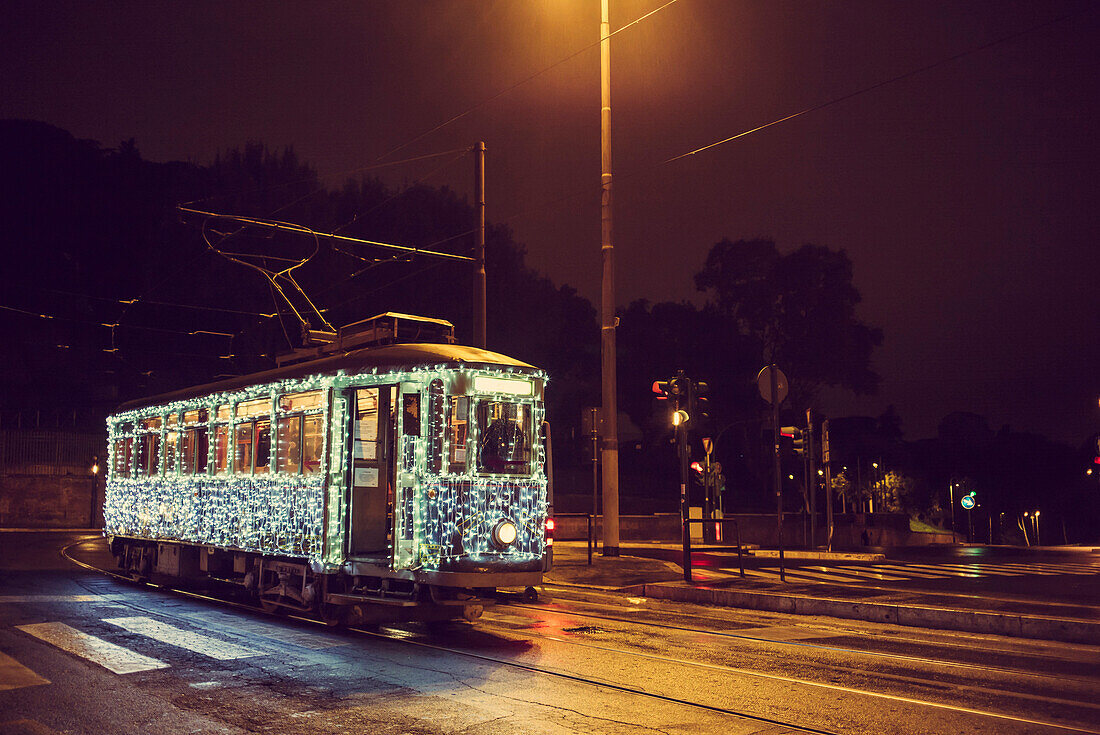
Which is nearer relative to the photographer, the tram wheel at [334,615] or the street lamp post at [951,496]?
the tram wheel at [334,615]

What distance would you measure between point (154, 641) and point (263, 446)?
3525mm

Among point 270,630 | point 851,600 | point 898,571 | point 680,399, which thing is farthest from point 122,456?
point 898,571

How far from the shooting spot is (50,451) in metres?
40.6

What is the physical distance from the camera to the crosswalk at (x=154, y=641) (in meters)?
8.20

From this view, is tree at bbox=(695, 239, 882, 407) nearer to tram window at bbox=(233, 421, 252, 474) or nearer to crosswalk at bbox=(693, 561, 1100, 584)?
crosswalk at bbox=(693, 561, 1100, 584)

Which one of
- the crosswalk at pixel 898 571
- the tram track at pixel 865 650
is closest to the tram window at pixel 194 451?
the tram track at pixel 865 650

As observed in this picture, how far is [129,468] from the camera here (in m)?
18.4

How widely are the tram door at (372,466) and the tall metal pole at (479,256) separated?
22.7 ft

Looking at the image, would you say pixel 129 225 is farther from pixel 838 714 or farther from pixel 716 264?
pixel 838 714

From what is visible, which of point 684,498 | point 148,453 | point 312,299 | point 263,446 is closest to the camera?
point 263,446

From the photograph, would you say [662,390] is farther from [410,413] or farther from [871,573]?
[410,413]

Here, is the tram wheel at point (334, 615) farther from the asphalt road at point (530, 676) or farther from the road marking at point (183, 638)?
the road marking at point (183, 638)

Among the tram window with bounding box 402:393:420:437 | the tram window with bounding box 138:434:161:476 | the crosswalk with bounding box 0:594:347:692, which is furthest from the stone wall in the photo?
the tram window with bounding box 402:393:420:437

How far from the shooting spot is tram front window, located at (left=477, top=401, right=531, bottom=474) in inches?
409
